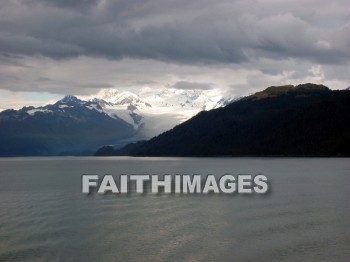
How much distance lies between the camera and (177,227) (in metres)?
88.4

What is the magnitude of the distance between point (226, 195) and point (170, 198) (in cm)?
1558

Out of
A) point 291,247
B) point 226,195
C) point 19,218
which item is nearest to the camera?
point 291,247

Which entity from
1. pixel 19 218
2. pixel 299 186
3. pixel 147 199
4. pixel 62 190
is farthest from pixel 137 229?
pixel 299 186

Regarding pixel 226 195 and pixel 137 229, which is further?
pixel 226 195

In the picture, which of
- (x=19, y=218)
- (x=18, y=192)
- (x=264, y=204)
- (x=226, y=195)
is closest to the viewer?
A: (x=19, y=218)

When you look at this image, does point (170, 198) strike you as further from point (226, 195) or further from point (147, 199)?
point (226, 195)

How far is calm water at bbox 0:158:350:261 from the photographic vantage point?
7031 cm

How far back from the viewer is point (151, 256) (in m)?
68.6

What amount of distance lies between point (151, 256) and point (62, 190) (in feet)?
297

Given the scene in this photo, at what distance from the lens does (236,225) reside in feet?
295

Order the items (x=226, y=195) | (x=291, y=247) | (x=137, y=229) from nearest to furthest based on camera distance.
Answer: (x=291, y=247)
(x=137, y=229)
(x=226, y=195)

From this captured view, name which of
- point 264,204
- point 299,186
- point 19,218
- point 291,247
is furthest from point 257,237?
point 299,186

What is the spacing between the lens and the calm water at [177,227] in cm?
7031

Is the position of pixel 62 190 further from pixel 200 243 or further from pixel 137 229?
pixel 200 243
